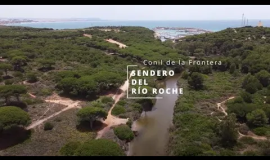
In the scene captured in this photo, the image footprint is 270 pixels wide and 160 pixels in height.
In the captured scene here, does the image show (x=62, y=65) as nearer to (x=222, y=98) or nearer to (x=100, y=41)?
(x=100, y=41)

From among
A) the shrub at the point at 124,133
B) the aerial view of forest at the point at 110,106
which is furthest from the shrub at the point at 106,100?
the shrub at the point at 124,133

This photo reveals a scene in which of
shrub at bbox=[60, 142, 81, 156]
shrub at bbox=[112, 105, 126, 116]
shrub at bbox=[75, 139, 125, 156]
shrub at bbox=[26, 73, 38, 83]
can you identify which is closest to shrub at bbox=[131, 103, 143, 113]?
shrub at bbox=[112, 105, 126, 116]

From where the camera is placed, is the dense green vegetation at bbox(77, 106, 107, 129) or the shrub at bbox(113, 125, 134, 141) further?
the dense green vegetation at bbox(77, 106, 107, 129)

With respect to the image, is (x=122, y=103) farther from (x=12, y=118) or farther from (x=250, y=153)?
(x=250, y=153)

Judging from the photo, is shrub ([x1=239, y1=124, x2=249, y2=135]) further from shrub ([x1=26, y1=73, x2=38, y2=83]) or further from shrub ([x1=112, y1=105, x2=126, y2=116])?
shrub ([x1=26, y1=73, x2=38, y2=83])

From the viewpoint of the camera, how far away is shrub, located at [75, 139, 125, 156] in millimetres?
23766

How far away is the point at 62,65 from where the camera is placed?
191 feet

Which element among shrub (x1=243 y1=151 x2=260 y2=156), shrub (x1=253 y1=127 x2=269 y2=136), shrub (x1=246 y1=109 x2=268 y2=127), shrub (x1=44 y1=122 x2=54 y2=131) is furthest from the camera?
shrub (x1=246 y1=109 x2=268 y2=127)

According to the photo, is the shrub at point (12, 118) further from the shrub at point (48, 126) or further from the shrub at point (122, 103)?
the shrub at point (122, 103)

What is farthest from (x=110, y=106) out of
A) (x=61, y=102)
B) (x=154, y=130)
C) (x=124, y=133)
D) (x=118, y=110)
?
(x=124, y=133)

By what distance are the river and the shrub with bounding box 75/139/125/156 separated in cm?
372

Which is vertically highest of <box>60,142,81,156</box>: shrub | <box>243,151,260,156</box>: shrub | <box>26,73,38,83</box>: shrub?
<box>26,73,38,83</box>: shrub

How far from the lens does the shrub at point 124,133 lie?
1177 inches

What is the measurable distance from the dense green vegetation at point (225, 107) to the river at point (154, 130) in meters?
1.39
